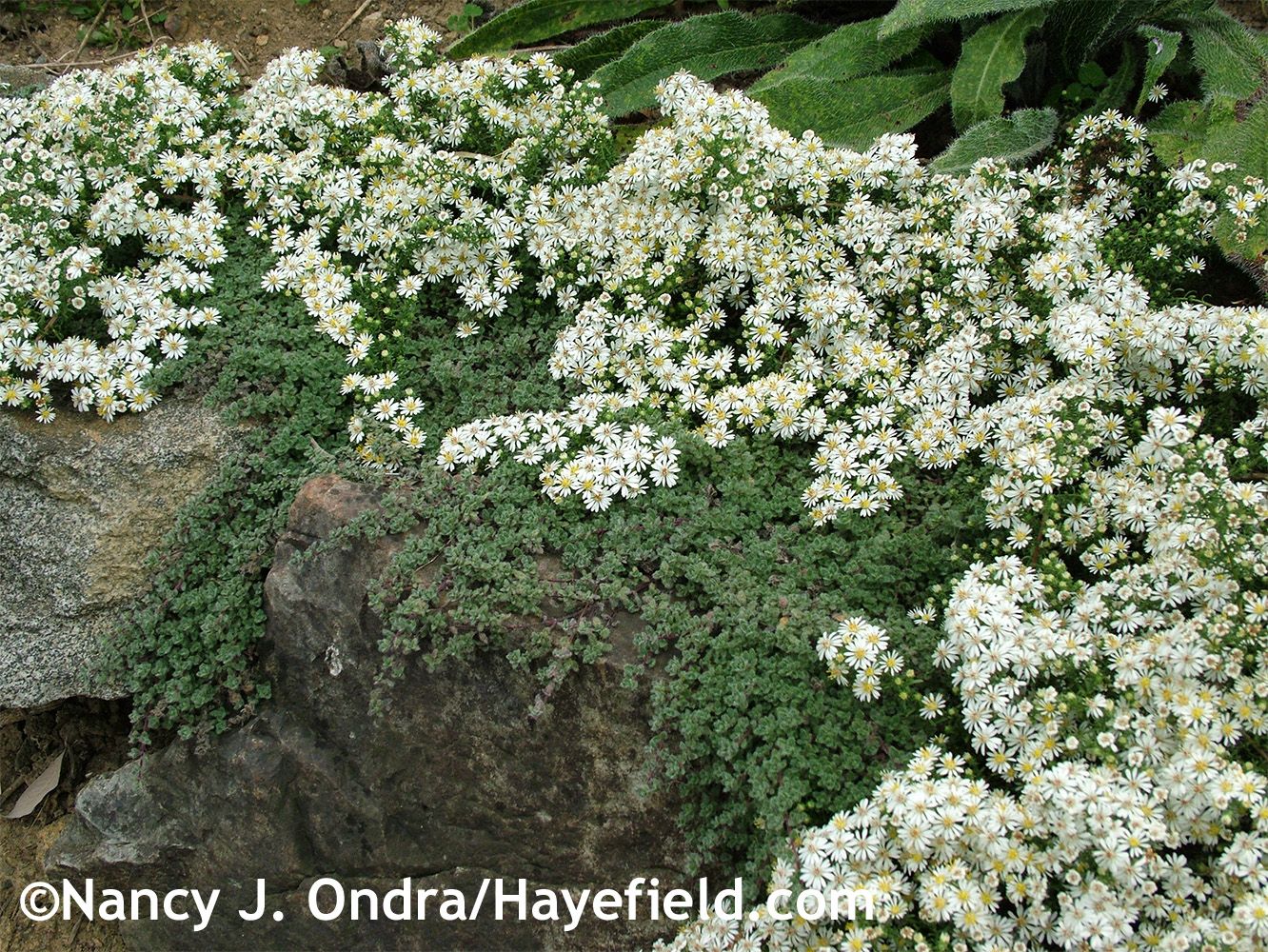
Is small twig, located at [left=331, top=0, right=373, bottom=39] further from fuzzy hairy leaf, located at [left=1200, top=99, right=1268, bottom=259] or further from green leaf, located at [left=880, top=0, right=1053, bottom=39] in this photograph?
fuzzy hairy leaf, located at [left=1200, top=99, right=1268, bottom=259]

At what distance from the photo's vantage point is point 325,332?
3920mm

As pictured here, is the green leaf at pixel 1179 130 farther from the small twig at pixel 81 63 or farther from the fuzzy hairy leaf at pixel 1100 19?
the small twig at pixel 81 63

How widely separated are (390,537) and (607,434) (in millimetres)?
766

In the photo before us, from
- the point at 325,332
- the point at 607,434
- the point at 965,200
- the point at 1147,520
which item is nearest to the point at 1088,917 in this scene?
the point at 1147,520

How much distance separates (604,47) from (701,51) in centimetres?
49

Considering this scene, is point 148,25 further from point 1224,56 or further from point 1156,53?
point 1224,56

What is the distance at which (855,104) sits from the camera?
4.49m

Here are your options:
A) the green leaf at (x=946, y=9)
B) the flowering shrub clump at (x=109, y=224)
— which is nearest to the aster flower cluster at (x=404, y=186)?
the flowering shrub clump at (x=109, y=224)

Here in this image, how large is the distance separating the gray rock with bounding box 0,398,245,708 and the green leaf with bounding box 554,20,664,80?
2.53m

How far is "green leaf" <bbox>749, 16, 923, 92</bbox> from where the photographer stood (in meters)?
4.64

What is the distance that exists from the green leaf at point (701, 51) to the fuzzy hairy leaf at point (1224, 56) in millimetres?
1614

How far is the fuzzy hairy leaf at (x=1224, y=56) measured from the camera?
4016mm

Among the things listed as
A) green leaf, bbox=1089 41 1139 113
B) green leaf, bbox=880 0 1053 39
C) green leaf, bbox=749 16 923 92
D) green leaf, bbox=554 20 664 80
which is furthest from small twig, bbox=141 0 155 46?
green leaf, bbox=1089 41 1139 113

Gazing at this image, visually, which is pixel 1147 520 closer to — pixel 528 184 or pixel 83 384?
pixel 528 184
